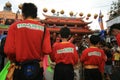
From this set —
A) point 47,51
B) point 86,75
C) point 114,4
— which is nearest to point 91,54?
point 86,75

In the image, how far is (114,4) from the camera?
3669 centimetres

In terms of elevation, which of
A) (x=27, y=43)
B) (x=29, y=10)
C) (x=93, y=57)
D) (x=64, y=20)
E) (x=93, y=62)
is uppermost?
(x=29, y=10)

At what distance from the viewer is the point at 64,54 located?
5.98 m

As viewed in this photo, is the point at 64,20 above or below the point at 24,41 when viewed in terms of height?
below

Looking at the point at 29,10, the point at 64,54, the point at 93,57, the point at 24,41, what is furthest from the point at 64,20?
the point at 24,41

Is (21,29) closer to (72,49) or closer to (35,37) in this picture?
(35,37)

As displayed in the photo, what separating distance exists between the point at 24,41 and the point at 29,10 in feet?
1.74

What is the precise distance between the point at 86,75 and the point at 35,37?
122 inches

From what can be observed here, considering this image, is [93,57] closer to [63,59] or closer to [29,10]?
[63,59]

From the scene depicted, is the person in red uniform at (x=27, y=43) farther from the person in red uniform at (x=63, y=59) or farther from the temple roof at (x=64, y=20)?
the temple roof at (x=64, y=20)

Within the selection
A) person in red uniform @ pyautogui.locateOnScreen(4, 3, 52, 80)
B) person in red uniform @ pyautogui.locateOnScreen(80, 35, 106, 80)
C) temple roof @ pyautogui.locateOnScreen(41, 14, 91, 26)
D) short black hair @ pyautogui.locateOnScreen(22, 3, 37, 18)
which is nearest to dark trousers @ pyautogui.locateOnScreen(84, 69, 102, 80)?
person in red uniform @ pyautogui.locateOnScreen(80, 35, 106, 80)

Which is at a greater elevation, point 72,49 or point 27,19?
point 27,19

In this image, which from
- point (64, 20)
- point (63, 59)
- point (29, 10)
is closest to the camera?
point (29, 10)

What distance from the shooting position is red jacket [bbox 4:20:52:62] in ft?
13.9
